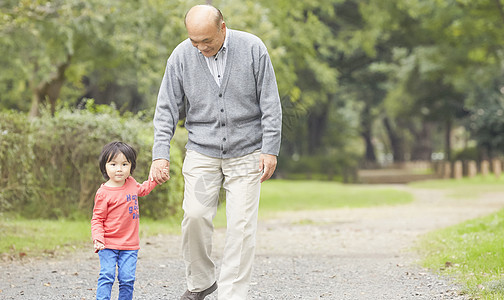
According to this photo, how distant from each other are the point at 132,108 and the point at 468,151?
19.1m

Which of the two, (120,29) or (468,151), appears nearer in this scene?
(120,29)

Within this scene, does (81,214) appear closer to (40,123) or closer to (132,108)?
(40,123)

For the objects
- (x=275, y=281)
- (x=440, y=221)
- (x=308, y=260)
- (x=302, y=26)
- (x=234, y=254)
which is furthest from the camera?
(x=302, y=26)

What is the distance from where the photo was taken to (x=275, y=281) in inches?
254

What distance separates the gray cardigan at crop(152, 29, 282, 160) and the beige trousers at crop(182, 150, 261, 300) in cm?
10

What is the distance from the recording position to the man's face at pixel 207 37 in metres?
4.39

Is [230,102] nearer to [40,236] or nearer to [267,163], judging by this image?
[267,163]

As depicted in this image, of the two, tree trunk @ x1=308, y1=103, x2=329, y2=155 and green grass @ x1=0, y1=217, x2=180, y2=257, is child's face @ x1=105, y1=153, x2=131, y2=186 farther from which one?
tree trunk @ x1=308, y1=103, x2=329, y2=155

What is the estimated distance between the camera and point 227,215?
15.6 feet

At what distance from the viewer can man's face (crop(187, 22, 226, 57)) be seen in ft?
14.4

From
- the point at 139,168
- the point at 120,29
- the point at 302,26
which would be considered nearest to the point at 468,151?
the point at 302,26

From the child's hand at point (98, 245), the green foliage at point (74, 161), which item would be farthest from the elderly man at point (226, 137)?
the green foliage at point (74, 161)

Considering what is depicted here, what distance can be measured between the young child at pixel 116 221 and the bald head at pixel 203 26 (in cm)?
81

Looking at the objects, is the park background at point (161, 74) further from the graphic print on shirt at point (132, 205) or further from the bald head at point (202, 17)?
the graphic print on shirt at point (132, 205)
